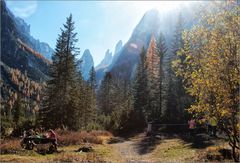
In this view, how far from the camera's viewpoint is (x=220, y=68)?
1102 cm

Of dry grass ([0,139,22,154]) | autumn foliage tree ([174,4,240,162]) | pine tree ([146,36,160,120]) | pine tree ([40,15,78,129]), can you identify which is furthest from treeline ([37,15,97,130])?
autumn foliage tree ([174,4,240,162])

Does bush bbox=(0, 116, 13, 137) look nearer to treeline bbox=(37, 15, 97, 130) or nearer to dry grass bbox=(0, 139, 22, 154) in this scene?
treeline bbox=(37, 15, 97, 130)

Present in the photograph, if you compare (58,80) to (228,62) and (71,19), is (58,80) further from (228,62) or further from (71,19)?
(228,62)

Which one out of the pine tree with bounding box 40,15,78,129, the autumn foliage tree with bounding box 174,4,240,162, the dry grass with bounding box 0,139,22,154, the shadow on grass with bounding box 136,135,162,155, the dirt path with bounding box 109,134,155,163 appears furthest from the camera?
the pine tree with bounding box 40,15,78,129

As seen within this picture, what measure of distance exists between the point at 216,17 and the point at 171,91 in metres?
47.1

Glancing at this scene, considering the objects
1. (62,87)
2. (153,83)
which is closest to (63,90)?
(62,87)

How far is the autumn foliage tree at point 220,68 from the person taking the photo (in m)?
10.9

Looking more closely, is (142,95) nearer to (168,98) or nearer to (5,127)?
(168,98)

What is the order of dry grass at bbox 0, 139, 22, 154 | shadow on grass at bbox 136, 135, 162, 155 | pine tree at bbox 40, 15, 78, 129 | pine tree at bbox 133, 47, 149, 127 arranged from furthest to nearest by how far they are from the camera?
pine tree at bbox 133, 47, 149, 127 < pine tree at bbox 40, 15, 78, 129 < shadow on grass at bbox 136, 135, 162, 155 < dry grass at bbox 0, 139, 22, 154

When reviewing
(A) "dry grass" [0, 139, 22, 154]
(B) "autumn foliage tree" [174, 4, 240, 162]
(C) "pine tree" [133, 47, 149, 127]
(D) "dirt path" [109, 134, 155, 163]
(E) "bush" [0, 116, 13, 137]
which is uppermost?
Answer: (C) "pine tree" [133, 47, 149, 127]

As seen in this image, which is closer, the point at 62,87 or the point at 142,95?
the point at 62,87

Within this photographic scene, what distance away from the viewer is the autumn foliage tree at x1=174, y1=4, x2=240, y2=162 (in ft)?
35.8

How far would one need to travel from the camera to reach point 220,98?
11016 millimetres

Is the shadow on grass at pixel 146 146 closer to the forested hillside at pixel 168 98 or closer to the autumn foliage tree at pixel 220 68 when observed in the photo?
the forested hillside at pixel 168 98
